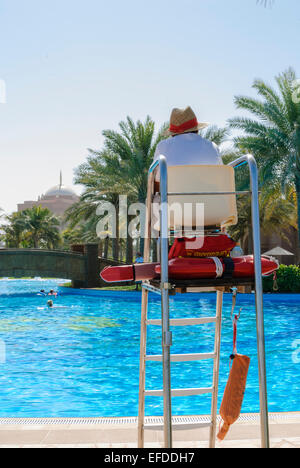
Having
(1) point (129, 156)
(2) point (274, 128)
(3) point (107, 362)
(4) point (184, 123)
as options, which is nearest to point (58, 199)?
(1) point (129, 156)

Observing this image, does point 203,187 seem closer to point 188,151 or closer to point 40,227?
point 188,151

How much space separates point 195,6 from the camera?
1112cm

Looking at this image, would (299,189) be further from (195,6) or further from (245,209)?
(195,6)

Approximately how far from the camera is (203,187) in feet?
8.84

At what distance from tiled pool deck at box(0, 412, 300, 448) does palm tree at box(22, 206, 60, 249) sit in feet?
166

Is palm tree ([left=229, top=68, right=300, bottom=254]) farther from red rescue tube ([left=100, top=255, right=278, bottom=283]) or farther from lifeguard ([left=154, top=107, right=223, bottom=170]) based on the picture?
red rescue tube ([left=100, top=255, right=278, bottom=283])

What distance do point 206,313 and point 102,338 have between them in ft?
17.6

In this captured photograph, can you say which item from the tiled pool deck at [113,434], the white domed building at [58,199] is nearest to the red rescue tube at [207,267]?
the tiled pool deck at [113,434]

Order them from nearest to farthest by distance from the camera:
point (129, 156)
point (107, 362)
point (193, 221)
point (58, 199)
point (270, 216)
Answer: point (193, 221), point (107, 362), point (129, 156), point (270, 216), point (58, 199)

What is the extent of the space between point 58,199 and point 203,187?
12318 centimetres

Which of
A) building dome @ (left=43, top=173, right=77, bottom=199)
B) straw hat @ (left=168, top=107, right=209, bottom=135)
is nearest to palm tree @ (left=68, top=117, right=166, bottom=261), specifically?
straw hat @ (left=168, top=107, right=209, bottom=135)

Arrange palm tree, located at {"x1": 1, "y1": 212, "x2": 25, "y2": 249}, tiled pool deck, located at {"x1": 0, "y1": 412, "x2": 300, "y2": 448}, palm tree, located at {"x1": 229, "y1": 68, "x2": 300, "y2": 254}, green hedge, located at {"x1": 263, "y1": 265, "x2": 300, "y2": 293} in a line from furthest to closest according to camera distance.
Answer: palm tree, located at {"x1": 1, "y1": 212, "x2": 25, "y2": 249}
green hedge, located at {"x1": 263, "y1": 265, "x2": 300, "y2": 293}
palm tree, located at {"x1": 229, "y1": 68, "x2": 300, "y2": 254}
tiled pool deck, located at {"x1": 0, "y1": 412, "x2": 300, "y2": 448}

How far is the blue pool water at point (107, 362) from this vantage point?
7070mm

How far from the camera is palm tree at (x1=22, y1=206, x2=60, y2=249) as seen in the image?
2144 inches
